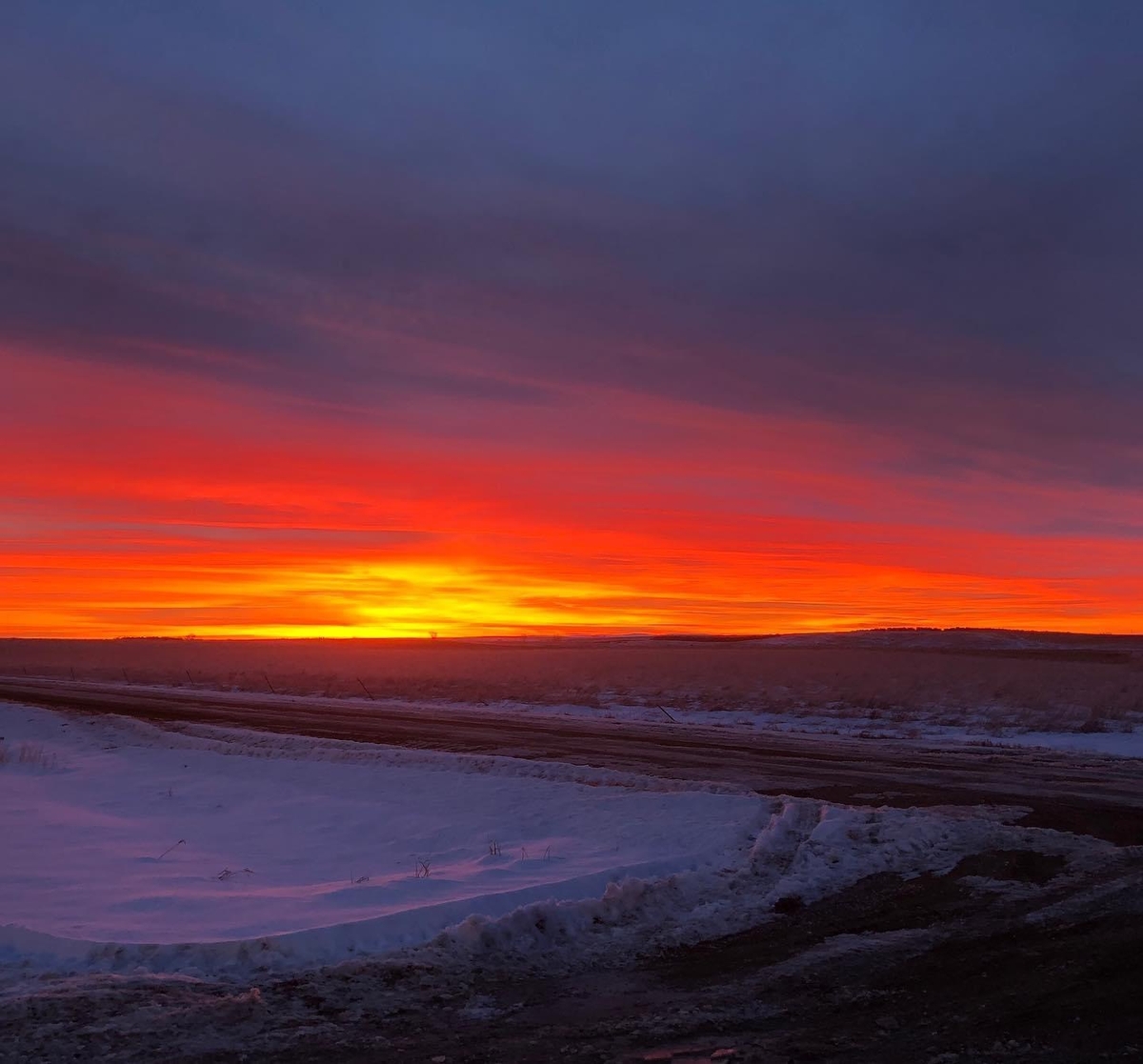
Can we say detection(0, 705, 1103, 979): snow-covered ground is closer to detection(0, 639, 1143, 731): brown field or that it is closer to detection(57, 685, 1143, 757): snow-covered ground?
detection(57, 685, 1143, 757): snow-covered ground

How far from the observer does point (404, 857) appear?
42.2 ft

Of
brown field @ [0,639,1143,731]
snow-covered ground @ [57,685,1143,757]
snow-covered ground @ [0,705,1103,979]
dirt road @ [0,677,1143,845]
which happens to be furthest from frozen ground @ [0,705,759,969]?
brown field @ [0,639,1143,731]

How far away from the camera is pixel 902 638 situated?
101125mm

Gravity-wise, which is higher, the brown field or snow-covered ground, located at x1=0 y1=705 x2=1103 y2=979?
the brown field

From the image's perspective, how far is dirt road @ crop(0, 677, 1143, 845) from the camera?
15711 mm

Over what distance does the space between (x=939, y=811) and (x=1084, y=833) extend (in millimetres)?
1939

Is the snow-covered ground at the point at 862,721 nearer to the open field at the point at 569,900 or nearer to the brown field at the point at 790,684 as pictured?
the brown field at the point at 790,684

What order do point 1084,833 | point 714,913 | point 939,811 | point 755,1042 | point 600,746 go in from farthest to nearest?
point 600,746, point 939,811, point 1084,833, point 714,913, point 755,1042

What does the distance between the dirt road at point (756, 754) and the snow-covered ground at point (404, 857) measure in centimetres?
158

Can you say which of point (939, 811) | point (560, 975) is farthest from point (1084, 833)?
point (560, 975)

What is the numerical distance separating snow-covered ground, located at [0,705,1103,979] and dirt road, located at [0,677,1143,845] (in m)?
1.58

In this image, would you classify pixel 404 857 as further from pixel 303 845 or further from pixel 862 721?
pixel 862 721

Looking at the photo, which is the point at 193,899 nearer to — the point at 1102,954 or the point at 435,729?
the point at 1102,954

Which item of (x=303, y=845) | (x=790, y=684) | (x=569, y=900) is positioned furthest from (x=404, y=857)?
(x=790, y=684)
